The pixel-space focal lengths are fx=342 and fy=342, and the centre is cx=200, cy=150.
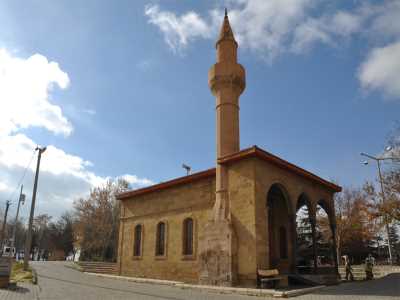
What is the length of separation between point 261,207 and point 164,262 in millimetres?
7281

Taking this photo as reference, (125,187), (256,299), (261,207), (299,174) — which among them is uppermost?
(125,187)

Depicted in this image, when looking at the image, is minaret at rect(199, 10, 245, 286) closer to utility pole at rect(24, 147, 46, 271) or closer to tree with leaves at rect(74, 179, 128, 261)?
utility pole at rect(24, 147, 46, 271)

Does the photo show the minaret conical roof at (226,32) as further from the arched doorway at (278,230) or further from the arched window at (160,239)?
the arched window at (160,239)

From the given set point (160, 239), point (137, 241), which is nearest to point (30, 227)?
point (137, 241)

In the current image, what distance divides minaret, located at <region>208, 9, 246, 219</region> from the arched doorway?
12.2ft

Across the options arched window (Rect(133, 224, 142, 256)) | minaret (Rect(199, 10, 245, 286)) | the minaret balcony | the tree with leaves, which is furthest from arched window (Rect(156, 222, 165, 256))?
the tree with leaves

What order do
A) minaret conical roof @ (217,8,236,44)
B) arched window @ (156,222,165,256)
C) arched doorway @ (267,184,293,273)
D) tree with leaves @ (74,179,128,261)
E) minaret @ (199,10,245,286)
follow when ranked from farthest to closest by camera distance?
tree with leaves @ (74,179,128,261), arched window @ (156,222,165,256), minaret conical roof @ (217,8,236,44), arched doorway @ (267,184,293,273), minaret @ (199,10,245,286)

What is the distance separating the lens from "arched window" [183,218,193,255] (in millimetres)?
17734

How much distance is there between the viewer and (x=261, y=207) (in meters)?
14.4

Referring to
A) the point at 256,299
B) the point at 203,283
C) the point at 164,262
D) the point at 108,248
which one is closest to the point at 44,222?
the point at 108,248

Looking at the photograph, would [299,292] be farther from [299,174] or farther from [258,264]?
[299,174]

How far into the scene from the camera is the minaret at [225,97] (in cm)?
1584

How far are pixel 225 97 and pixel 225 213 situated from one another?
5.97 metres

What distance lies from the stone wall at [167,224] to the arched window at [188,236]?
0.70 ft
